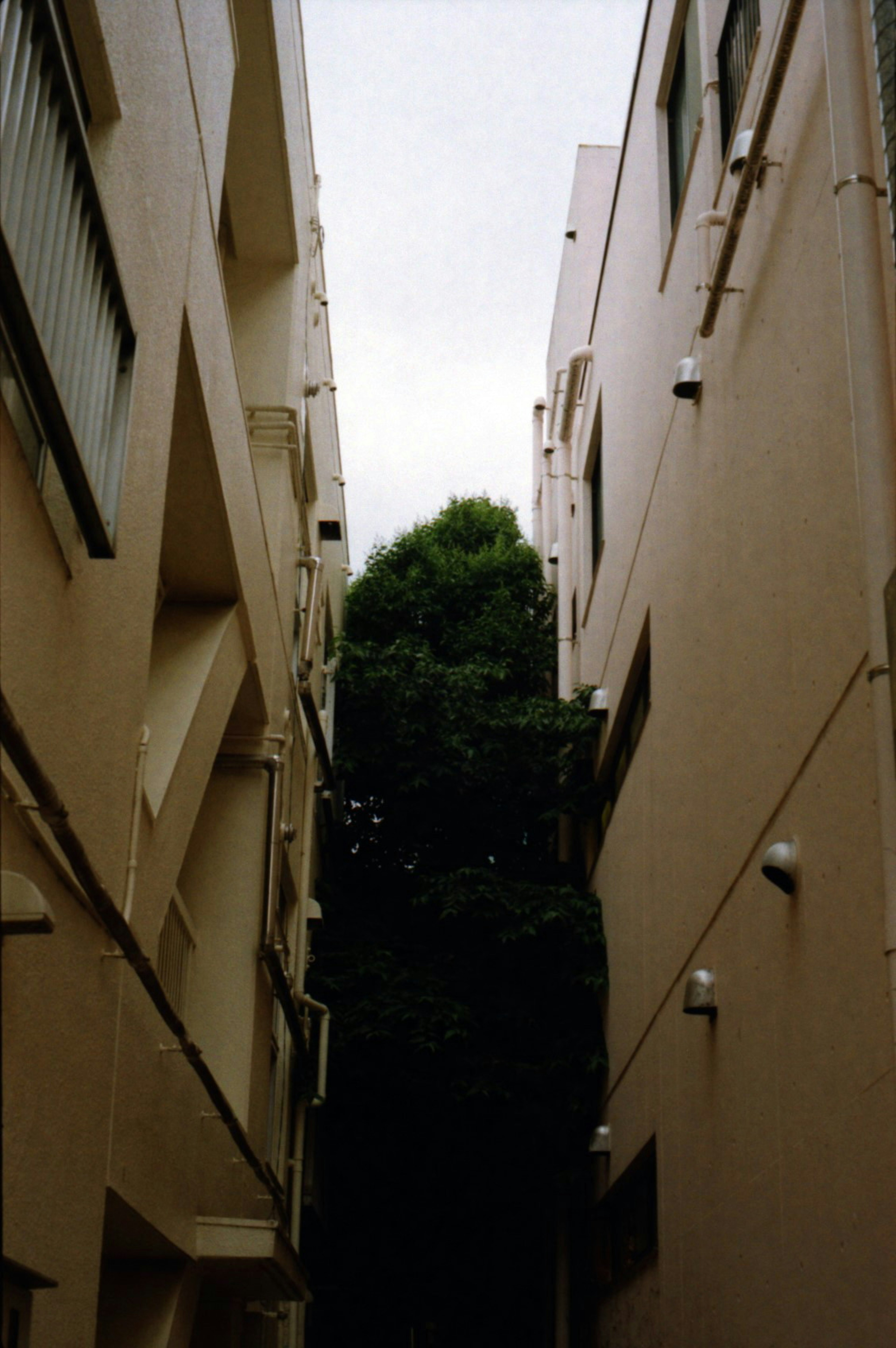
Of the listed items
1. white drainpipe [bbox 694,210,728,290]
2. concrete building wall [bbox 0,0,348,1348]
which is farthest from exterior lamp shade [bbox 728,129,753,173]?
concrete building wall [bbox 0,0,348,1348]

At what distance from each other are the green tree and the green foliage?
2 cm

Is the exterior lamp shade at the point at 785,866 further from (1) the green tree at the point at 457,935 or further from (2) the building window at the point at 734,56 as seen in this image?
(1) the green tree at the point at 457,935

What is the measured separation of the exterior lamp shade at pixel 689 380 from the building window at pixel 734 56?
1.26 metres

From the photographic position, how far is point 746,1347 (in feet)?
22.4

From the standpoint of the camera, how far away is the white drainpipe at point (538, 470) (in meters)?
20.7

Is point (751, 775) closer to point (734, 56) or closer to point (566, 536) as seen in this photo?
point (734, 56)

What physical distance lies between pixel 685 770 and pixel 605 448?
6.08 meters

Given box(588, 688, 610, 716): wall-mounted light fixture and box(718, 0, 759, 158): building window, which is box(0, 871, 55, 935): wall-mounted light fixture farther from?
box(588, 688, 610, 716): wall-mounted light fixture

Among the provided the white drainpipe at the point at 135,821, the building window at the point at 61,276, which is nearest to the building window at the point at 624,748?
the white drainpipe at the point at 135,821

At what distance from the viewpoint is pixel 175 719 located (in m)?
7.42

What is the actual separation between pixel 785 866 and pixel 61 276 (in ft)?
12.5

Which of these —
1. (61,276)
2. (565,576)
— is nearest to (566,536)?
(565,576)

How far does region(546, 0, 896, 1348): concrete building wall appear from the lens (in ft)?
17.7

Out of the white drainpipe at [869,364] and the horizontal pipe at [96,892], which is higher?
the white drainpipe at [869,364]
